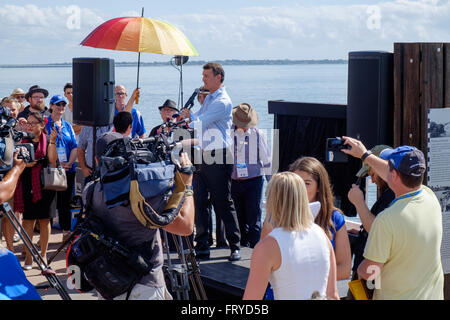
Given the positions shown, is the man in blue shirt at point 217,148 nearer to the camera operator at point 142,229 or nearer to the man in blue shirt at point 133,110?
the man in blue shirt at point 133,110

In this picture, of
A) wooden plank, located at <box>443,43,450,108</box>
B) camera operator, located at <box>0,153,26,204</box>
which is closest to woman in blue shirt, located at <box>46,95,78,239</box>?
A: camera operator, located at <box>0,153,26,204</box>

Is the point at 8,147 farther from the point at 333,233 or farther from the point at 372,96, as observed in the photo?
the point at 372,96

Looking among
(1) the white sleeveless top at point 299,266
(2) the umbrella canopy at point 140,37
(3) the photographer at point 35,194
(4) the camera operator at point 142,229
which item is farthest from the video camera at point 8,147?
(1) the white sleeveless top at point 299,266

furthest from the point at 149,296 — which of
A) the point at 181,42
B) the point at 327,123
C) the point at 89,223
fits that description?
the point at 181,42

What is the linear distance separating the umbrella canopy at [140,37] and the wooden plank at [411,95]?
2.50m

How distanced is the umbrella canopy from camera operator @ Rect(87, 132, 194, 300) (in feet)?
9.58

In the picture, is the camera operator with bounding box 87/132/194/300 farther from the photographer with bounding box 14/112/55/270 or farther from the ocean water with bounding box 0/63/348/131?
the ocean water with bounding box 0/63/348/131

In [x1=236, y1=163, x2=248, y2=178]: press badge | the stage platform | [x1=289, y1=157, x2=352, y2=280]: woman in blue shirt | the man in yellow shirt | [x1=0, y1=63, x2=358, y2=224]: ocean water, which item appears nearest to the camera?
the man in yellow shirt

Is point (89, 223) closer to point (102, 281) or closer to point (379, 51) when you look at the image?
point (102, 281)

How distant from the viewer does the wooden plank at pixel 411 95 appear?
4.27m

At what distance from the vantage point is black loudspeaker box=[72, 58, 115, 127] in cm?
647

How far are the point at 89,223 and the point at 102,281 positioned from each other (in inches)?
11.5

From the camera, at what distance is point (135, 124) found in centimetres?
712
